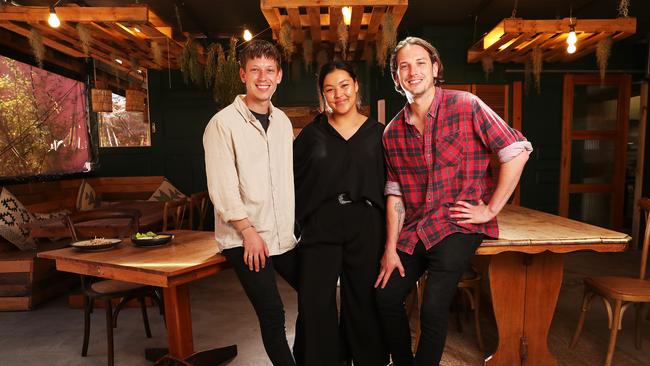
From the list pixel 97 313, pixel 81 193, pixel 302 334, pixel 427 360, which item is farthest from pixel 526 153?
pixel 81 193

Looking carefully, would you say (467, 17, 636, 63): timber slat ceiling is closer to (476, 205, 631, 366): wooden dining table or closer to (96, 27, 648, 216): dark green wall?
(96, 27, 648, 216): dark green wall

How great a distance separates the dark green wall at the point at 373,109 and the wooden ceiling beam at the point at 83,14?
2520 millimetres

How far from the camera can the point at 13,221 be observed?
13.2 feet

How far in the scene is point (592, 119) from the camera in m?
6.39

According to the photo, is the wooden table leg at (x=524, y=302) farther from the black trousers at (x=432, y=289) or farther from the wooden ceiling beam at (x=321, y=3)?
the wooden ceiling beam at (x=321, y=3)

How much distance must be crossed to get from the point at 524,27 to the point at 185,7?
3.82 metres

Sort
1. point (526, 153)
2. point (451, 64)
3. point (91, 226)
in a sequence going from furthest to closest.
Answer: point (451, 64)
point (91, 226)
point (526, 153)

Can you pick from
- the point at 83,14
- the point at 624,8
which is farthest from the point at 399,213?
the point at 624,8

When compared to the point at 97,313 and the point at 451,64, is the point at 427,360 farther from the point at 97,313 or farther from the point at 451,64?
the point at 451,64

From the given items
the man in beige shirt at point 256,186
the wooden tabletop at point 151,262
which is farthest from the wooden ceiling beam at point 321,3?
the wooden tabletop at point 151,262

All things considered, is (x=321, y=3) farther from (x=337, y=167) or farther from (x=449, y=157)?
(x=449, y=157)

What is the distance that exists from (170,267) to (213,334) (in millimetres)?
1364

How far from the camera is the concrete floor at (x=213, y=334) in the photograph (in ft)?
8.91

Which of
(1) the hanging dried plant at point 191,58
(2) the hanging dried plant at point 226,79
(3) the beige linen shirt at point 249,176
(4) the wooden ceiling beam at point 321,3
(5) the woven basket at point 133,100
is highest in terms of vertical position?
(4) the wooden ceiling beam at point 321,3
